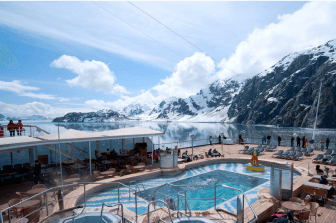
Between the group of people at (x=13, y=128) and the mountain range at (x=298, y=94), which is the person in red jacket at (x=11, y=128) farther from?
the mountain range at (x=298, y=94)

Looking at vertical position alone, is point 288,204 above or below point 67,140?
below

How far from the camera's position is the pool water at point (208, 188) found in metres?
8.65

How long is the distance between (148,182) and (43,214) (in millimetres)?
5688

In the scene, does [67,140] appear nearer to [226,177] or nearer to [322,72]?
[226,177]

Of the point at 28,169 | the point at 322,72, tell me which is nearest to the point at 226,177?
the point at 28,169

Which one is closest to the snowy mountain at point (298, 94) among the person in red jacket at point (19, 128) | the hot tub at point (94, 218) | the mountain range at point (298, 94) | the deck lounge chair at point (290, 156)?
the mountain range at point (298, 94)

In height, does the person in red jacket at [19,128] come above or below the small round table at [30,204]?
above

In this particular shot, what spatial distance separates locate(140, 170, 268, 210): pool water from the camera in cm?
865

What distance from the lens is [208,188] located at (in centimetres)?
985

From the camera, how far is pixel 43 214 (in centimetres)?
563

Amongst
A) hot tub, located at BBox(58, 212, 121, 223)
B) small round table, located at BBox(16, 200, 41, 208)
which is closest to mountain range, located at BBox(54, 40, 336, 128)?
small round table, located at BBox(16, 200, 41, 208)

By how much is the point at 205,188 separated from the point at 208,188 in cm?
15

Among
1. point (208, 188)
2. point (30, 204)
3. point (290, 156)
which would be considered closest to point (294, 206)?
point (208, 188)

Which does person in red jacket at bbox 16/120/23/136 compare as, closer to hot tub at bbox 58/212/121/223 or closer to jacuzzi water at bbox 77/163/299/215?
jacuzzi water at bbox 77/163/299/215
